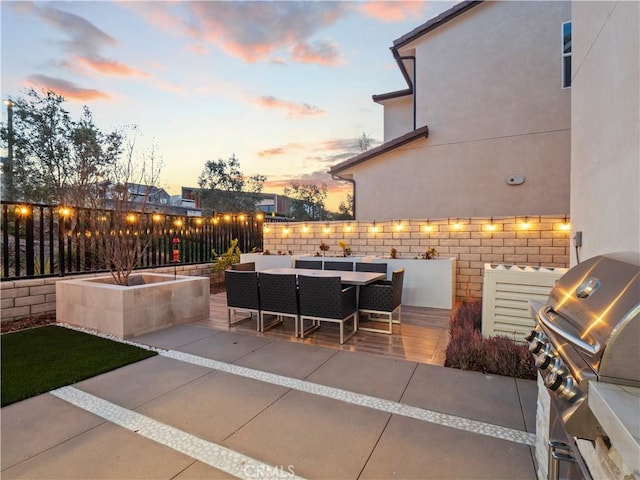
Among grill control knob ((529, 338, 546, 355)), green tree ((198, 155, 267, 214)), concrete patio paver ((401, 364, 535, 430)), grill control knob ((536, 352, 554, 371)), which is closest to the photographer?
grill control knob ((536, 352, 554, 371))

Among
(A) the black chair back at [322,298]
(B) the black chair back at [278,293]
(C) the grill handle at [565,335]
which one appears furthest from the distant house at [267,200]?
(C) the grill handle at [565,335]

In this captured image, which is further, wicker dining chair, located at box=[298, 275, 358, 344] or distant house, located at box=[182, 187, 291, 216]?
distant house, located at box=[182, 187, 291, 216]

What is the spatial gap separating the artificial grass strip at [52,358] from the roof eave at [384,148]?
7665mm

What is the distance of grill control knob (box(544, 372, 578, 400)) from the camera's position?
1032mm

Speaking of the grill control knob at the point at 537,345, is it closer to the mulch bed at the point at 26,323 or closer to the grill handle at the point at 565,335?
the grill handle at the point at 565,335

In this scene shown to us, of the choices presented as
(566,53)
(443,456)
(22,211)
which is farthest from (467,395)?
(566,53)

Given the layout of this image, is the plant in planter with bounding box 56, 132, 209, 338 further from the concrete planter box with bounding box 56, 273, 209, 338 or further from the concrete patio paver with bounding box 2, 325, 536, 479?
the concrete patio paver with bounding box 2, 325, 536, 479

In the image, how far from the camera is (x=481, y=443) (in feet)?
7.48

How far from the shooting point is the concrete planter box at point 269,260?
8.40 meters

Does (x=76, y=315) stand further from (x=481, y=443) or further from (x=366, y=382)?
(x=481, y=443)

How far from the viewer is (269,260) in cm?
862

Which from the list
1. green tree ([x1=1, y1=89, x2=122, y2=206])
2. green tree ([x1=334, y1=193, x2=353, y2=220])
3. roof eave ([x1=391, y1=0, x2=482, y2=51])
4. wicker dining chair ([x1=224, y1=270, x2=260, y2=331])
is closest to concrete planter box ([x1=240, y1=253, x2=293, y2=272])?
wicker dining chair ([x1=224, y1=270, x2=260, y2=331])

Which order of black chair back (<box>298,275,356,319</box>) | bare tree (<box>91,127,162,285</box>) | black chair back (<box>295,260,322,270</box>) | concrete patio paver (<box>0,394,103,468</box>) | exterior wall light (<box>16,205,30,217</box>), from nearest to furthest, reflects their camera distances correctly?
concrete patio paver (<box>0,394,103,468</box>) → black chair back (<box>298,275,356,319</box>) → exterior wall light (<box>16,205,30,217</box>) → bare tree (<box>91,127,162,285</box>) → black chair back (<box>295,260,322,270</box>)

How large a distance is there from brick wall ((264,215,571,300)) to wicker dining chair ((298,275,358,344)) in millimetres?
3723
